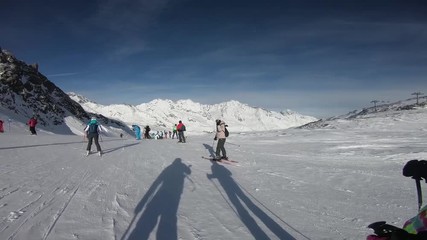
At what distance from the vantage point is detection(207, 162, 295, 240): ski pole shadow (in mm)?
6021

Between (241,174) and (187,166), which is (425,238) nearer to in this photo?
(241,174)

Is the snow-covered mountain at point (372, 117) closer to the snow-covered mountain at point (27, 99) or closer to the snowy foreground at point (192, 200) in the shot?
the snowy foreground at point (192, 200)

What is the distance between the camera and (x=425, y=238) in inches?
118

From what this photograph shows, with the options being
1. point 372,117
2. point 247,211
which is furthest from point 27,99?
point 247,211

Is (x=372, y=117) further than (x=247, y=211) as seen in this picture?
Yes

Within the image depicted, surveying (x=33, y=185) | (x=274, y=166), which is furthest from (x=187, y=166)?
(x=33, y=185)

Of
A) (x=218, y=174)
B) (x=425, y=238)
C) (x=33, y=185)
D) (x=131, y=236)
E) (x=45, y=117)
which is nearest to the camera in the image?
(x=425, y=238)

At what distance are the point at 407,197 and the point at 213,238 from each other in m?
6.28

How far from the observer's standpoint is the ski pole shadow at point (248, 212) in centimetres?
602

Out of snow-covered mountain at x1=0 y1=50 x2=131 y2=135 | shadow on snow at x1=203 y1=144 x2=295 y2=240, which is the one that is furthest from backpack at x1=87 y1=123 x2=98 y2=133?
snow-covered mountain at x1=0 y1=50 x2=131 y2=135

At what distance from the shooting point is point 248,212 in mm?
7340

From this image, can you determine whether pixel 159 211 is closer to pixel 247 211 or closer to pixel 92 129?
pixel 247 211

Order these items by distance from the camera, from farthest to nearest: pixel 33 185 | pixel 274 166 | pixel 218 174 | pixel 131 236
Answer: pixel 274 166
pixel 218 174
pixel 33 185
pixel 131 236

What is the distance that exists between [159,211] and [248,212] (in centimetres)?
195
